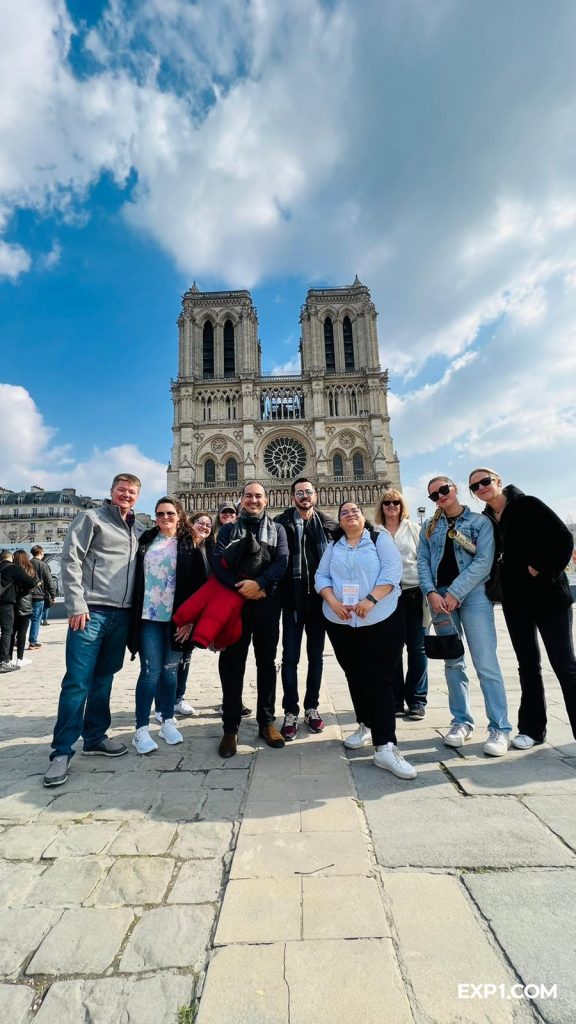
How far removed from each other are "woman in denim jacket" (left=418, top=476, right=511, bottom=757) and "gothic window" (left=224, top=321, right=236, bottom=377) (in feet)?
122

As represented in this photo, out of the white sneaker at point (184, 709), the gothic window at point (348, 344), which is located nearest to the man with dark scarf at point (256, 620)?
the white sneaker at point (184, 709)

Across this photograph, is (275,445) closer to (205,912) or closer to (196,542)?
(196,542)

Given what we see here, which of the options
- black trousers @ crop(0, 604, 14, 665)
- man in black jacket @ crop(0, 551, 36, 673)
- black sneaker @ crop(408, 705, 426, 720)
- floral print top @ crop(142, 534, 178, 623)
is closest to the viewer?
floral print top @ crop(142, 534, 178, 623)

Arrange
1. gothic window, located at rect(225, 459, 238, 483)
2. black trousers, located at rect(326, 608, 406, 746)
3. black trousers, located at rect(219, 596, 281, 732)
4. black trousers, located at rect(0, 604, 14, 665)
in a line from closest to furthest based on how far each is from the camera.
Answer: black trousers, located at rect(326, 608, 406, 746), black trousers, located at rect(219, 596, 281, 732), black trousers, located at rect(0, 604, 14, 665), gothic window, located at rect(225, 459, 238, 483)

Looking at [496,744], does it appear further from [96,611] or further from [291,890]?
[96,611]

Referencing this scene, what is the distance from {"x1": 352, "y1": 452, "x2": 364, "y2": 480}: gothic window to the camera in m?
35.8

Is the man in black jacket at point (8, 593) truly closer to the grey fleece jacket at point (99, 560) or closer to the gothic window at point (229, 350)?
the grey fleece jacket at point (99, 560)

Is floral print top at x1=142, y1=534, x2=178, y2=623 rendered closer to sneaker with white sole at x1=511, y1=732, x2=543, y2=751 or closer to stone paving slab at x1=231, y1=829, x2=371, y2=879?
stone paving slab at x1=231, y1=829, x2=371, y2=879

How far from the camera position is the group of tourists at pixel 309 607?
2957 mm

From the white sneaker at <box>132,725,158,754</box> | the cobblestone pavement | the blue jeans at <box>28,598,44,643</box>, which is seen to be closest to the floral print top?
the white sneaker at <box>132,725,158,754</box>

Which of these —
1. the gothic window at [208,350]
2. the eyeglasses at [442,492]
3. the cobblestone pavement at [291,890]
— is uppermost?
the gothic window at [208,350]

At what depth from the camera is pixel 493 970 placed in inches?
50.8

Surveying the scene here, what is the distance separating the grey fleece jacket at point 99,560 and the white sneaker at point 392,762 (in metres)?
2.06

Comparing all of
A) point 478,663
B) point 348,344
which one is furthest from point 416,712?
point 348,344
